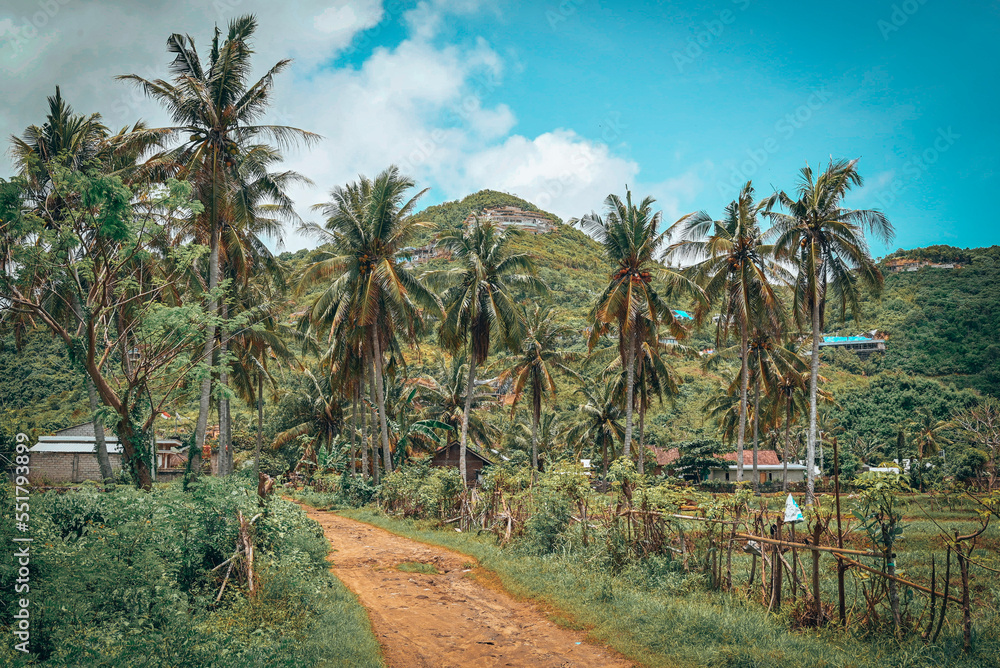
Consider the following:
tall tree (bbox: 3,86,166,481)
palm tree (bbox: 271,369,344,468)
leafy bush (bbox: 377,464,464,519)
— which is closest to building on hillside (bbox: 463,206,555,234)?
palm tree (bbox: 271,369,344,468)

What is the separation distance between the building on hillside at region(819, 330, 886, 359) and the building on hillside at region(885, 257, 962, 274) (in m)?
13.9

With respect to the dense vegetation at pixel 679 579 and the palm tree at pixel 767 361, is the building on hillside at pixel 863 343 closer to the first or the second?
the palm tree at pixel 767 361

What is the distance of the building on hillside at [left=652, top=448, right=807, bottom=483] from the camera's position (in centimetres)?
4869

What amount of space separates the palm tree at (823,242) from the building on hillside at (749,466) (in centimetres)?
2430

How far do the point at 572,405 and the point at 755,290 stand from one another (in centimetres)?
2409

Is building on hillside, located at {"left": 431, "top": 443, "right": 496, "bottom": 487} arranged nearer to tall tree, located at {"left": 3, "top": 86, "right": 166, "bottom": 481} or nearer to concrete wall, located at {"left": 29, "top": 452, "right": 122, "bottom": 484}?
concrete wall, located at {"left": 29, "top": 452, "right": 122, "bottom": 484}

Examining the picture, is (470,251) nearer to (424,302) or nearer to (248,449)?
(424,302)

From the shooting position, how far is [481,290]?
2389cm

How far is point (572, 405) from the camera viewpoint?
47531 millimetres

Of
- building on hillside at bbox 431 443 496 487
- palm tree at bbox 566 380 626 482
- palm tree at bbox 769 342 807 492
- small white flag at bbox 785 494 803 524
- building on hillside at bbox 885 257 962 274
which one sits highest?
building on hillside at bbox 885 257 962 274

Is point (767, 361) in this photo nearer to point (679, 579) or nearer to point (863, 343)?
point (679, 579)

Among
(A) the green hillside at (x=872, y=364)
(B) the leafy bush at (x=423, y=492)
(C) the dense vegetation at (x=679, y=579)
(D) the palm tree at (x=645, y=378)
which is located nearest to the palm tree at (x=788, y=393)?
(A) the green hillside at (x=872, y=364)

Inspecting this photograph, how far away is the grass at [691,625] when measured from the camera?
707cm

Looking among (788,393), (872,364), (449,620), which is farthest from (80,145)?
(872,364)
